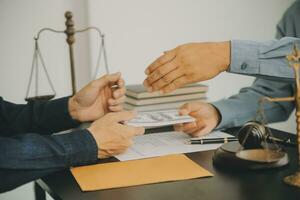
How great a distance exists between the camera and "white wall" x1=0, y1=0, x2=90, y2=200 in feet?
6.00

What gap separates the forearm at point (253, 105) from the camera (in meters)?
1.34

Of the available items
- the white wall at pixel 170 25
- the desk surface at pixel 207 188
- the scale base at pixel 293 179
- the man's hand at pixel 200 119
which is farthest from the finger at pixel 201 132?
the white wall at pixel 170 25

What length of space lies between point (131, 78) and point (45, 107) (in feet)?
2.42

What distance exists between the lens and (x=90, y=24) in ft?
6.23

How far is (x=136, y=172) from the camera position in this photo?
96cm

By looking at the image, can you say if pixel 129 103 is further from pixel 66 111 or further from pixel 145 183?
pixel 145 183

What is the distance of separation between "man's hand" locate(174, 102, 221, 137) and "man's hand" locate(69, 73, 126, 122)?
0.19 metres

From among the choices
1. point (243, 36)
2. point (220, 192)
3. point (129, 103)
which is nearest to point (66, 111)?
point (129, 103)

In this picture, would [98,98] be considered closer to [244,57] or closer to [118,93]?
[118,93]

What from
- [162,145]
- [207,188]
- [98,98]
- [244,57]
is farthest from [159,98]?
[207,188]

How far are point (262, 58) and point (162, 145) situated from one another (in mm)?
342

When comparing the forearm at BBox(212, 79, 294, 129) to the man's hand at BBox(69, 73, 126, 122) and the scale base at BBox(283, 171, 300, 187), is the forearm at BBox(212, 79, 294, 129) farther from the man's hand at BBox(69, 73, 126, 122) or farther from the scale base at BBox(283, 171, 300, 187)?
the scale base at BBox(283, 171, 300, 187)

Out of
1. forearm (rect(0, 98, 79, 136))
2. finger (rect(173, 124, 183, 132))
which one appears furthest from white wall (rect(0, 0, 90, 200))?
finger (rect(173, 124, 183, 132))

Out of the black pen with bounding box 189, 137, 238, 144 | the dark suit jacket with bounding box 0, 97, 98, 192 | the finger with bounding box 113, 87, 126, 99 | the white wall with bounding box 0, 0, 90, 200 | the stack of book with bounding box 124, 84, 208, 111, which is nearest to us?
the dark suit jacket with bounding box 0, 97, 98, 192
